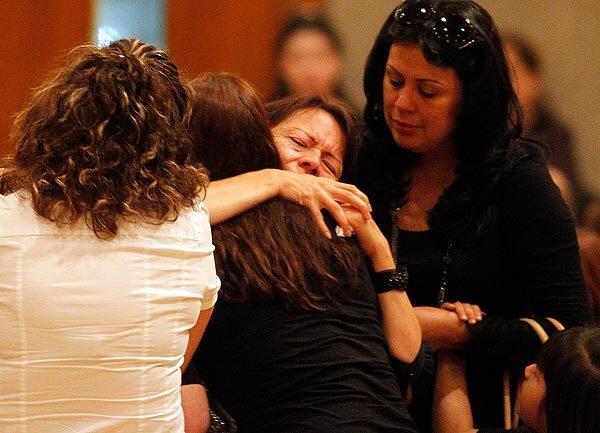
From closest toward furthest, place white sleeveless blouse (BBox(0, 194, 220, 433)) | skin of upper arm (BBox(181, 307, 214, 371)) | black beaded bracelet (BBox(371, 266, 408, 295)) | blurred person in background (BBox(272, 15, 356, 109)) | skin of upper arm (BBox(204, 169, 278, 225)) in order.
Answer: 1. white sleeveless blouse (BBox(0, 194, 220, 433))
2. skin of upper arm (BBox(181, 307, 214, 371))
3. skin of upper arm (BBox(204, 169, 278, 225))
4. black beaded bracelet (BBox(371, 266, 408, 295))
5. blurred person in background (BBox(272, 15, 356, 109))

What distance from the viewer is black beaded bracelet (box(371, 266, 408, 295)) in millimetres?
1901

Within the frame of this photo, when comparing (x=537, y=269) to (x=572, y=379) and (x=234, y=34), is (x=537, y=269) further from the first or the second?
(x=234, y=34)

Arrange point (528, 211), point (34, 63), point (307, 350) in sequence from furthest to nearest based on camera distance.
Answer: point (34, 63)
point (528, 211)
point (307, 350)

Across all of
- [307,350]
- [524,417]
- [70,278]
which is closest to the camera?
[70,278]

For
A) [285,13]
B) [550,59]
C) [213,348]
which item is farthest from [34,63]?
[213,348]

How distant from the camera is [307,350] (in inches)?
67.9

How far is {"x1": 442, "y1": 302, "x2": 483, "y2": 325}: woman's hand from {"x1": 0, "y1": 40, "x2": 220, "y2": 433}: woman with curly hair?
63 centimetres

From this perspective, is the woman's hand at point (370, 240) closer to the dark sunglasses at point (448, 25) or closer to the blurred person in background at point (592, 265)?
the dark sunglasses at point (448, 25)

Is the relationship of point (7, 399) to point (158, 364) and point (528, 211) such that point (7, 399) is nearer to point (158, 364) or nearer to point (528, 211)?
point (158, 364)

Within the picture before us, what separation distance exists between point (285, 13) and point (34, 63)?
0.99 metres

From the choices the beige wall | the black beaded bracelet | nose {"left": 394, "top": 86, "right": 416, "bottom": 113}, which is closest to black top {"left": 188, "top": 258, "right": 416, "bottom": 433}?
the black beaded bracelet

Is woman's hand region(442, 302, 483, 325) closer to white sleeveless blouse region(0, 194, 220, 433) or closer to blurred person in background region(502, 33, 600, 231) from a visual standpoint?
white sleeveless blouse region(0, 194, 220, 433)

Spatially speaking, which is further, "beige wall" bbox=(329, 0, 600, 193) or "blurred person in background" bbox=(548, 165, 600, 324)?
"beige wall" bbox=(329, 0, 600, 193)

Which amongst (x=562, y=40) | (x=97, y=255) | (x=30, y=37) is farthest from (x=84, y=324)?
(x=562, y=40)
